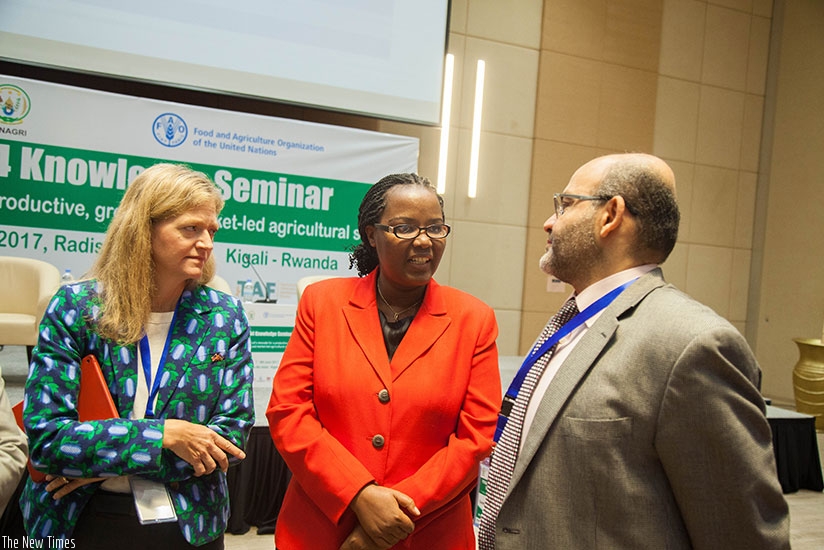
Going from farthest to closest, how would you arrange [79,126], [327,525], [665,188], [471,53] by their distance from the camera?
[471,53], [79,126], [327,525], [665,188]

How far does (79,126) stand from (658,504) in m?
4.93

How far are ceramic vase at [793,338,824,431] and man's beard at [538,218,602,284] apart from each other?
6237 millimetres

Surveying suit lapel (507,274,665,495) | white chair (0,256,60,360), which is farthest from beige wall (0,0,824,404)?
suit lapel (507,274,665,495)

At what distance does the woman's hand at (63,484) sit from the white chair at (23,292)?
332 cm

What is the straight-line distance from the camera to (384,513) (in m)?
1.44

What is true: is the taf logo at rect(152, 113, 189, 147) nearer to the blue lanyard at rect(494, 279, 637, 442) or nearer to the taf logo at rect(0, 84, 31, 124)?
the taf logo at rect(0, 84, 31, 124)

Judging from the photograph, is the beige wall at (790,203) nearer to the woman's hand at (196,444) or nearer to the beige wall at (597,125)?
the beige wall at (597,125)

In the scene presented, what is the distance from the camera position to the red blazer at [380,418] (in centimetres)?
152

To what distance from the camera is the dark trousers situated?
1.45 metres

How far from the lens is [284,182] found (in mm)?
5438

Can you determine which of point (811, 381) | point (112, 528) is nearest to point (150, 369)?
point (112, 528)

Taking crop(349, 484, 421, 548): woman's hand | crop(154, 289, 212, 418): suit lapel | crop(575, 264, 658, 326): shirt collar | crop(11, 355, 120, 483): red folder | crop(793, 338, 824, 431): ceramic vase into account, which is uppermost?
crop(575, 264, 658, 326): shirt collar

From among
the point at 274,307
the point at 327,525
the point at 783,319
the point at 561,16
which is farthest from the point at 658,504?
the point at 783,319

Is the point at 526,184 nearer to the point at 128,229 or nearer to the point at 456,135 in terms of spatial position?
the point at 456,135
